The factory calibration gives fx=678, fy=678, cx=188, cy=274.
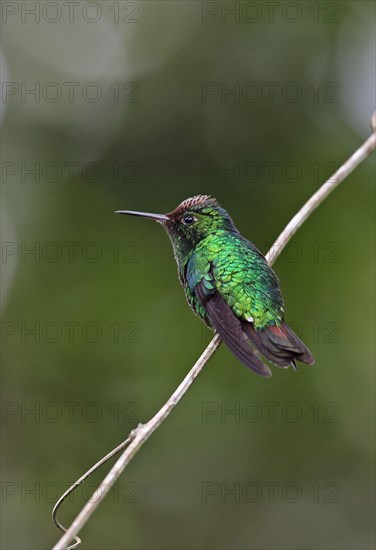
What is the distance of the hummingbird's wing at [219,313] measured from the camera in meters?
3.56

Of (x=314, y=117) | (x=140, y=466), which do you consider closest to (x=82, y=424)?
(x=140, y=466)

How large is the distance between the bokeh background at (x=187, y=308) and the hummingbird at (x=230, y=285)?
338 centimetres

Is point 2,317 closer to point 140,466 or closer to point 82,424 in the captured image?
point 82,424

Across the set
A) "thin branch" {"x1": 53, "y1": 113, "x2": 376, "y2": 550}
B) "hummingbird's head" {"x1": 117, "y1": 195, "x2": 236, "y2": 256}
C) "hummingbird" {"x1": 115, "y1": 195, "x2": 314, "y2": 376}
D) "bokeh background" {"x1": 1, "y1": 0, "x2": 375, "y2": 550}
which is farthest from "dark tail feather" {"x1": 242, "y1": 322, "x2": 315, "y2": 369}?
"bokeh background" {"x1": 1, "y1": 0, "x2": 375, "y2": 550}

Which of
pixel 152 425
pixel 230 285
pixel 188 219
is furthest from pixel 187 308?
pixel 152 425

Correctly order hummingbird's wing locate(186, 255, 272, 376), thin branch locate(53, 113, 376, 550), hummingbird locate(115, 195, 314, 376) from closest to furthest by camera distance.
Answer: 1. thin branch locate(53, 113, 376, 550)
2. hummingbird's wing locate(186, 255, 272, 376)
3. hummingbird locate(115, 195, 314, 376)

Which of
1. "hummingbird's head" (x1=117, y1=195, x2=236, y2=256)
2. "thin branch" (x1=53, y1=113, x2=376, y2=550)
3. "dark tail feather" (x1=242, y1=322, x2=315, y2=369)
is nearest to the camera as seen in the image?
"thin branch" (x1=53, y1=113, x2=376, y2=550)

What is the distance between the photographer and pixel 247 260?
4.29 m

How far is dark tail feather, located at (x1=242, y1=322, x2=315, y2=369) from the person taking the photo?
3459mm

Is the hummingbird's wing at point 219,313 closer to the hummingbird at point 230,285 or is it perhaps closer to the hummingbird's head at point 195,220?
the hummingbird at point 230,285

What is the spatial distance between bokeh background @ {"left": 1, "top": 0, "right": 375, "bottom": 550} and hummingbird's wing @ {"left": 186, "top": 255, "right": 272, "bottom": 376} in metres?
3.54

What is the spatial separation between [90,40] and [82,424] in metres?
5.56

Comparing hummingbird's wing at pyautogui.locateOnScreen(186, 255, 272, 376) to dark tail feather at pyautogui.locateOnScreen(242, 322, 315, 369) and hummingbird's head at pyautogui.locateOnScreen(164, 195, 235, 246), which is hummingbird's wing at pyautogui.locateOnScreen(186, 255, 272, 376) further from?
hummingbird's head at pyautogui.locateOnScreen(164, 195, 235, 246)

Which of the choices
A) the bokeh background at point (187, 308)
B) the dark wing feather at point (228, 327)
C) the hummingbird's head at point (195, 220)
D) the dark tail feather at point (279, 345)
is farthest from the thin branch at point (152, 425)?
the bokeh background at point (187, 308)
